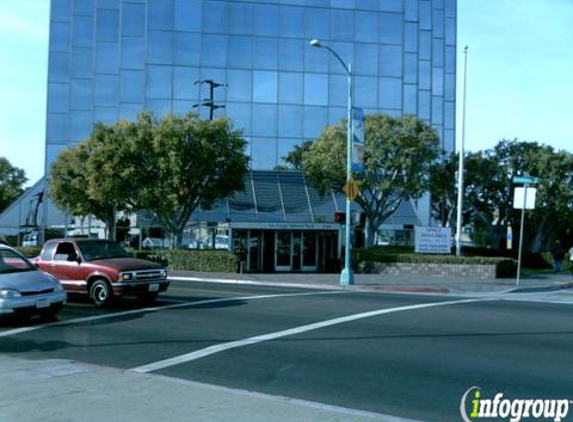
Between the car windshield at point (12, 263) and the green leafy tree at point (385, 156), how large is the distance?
1988 cm

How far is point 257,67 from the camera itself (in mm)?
45438

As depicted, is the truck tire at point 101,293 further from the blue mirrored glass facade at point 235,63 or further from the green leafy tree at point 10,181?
the green leafy tree at point 10,181

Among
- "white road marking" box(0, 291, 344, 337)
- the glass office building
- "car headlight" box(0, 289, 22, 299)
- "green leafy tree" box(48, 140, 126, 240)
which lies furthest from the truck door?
the glass office building

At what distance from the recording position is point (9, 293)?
1222 centimetres

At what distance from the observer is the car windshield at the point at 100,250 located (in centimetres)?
1644

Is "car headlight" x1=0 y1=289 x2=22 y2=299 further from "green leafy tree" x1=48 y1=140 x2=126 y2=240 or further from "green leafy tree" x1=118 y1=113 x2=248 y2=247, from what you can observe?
"green leafy tree" x1=48 y1=140 x2=126 y2=240

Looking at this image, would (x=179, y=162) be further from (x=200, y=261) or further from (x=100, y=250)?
(x=100, y=250)

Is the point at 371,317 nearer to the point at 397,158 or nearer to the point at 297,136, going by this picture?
the point at 397,158

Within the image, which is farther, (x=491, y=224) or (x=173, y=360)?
(x=491, y=224)

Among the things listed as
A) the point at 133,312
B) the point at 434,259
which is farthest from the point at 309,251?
the point at 133,312

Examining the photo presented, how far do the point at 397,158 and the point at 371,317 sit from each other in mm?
18557

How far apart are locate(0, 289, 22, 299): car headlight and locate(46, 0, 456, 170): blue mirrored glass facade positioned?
105 ft

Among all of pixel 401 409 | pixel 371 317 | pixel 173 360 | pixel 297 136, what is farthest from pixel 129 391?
pixel 297 136

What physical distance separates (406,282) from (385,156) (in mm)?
8234
